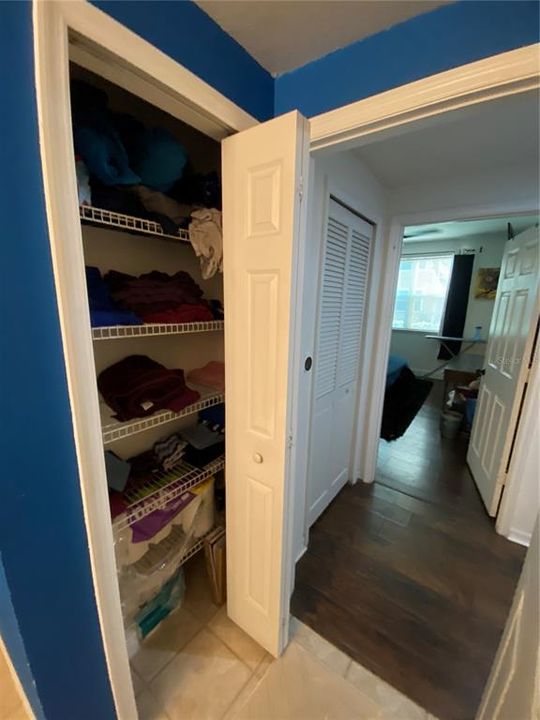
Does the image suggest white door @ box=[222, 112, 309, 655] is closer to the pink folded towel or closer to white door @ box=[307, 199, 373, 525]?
the pink folded towel

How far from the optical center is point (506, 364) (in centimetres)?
215

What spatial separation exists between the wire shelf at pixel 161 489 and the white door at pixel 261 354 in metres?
0.18

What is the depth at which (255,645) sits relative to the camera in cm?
134

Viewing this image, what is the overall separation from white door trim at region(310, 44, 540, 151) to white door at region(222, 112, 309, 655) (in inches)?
6.2

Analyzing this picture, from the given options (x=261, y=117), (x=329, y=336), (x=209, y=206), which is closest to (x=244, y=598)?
(x=329, y=336)

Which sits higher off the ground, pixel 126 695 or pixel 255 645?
pixel 126 695

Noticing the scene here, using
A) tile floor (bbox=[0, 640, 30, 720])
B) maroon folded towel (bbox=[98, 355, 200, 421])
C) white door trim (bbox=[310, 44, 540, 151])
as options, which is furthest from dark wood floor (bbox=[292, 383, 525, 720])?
white door trim (bbox=[310, 44, 540, 151])

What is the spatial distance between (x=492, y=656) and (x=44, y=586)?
181cm

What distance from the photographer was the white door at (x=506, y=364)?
1915mm

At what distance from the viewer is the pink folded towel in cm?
148

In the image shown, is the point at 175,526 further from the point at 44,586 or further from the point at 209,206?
the point at 209,206

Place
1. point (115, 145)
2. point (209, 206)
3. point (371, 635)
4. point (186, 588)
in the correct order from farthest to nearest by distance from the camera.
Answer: point (186, 588) < point (371, 635) < point (209, 206) < point (115, 145)

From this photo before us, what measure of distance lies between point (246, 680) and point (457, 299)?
536 cm

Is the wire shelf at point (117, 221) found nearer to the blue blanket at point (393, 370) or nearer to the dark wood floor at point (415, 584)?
the dark wood floor at point (415, 584)
